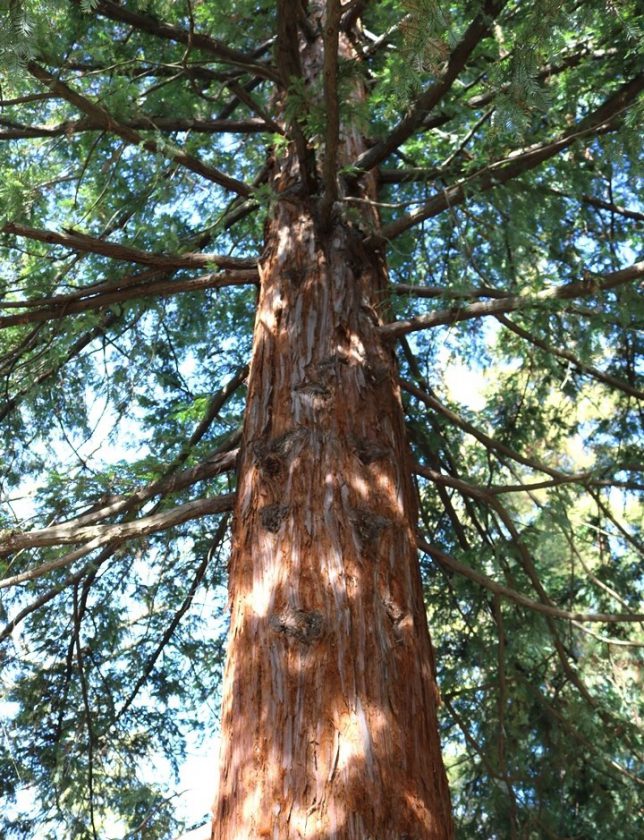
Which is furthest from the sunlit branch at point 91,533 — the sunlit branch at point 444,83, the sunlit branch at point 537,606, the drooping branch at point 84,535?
the sunlit branch at point 444,83

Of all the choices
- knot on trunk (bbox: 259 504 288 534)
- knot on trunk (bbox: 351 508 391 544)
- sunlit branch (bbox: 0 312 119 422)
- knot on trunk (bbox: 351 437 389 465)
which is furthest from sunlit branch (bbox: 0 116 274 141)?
knot on trunk (bbox: 351 508 391 544)

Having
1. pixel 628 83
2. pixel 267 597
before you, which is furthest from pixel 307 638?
pixel 628 83

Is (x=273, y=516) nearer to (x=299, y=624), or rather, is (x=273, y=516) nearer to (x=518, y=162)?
(x=299, y=624)

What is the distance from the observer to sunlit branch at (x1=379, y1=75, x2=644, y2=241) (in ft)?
12.2

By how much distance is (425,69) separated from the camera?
3.14 meters

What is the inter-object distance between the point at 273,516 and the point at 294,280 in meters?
1.24

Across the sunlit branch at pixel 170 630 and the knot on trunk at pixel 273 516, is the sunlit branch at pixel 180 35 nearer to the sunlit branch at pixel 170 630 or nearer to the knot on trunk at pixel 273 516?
the knot on trunk at pixel 273 516

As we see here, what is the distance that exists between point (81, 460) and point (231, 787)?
6.75 feet

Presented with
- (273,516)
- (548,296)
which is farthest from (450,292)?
(273,516)

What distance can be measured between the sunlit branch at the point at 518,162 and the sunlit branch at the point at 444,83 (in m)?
0.30

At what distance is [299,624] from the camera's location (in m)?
2.74

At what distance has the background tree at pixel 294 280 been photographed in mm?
3551

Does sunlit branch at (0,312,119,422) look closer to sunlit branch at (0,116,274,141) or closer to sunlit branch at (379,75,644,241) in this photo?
sunlit branch at (0,116,274,141)

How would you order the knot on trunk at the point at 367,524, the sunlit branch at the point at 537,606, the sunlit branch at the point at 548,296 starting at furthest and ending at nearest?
the sunlit branch at the point at 548,296, the sunlit branch at the point at 537,606, the knot on trunk at the point at 367,524
